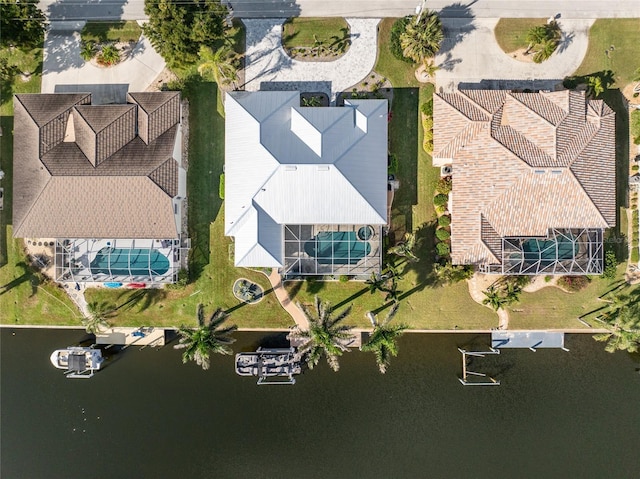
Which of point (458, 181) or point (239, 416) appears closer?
point (458, 181)

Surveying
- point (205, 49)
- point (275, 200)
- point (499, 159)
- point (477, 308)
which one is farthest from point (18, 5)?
point (477, 308)

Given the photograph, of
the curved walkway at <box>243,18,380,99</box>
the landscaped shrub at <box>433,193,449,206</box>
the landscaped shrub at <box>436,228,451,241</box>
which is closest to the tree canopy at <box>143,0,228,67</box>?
the curved walkway at <box>243,18,380,99</box>

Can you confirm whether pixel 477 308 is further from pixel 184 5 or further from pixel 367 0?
pixel 184 5

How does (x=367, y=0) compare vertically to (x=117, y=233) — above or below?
above

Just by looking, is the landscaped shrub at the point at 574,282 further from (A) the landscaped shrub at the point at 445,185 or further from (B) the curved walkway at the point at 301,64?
(B) the curved walkway at the point at 301,64

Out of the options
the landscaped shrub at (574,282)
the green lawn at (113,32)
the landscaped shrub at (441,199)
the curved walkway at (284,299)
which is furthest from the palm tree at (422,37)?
the green lawn at (113,32)

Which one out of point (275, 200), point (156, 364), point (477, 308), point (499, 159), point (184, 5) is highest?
point (184, 5)
